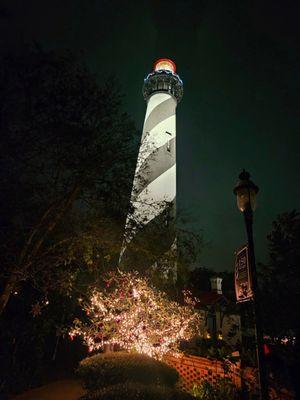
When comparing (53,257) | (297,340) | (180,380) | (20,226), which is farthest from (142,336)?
(297,340)

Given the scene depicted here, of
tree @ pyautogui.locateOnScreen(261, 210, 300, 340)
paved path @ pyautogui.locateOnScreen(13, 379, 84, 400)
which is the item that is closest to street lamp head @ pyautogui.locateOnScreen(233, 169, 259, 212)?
tree @ pyautogui.locateOnScreen(261, 210, 300, 340)

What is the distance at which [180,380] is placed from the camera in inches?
374

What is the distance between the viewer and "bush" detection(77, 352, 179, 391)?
26.4 ft

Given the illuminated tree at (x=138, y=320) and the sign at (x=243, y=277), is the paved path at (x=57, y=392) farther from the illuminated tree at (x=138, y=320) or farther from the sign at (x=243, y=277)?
the sign at (x=243, y=277)

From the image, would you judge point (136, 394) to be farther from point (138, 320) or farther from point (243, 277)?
point (138, 320)

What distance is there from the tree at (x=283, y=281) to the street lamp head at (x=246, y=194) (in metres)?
0.64

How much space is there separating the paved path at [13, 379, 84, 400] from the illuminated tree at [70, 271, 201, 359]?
52.5 inches

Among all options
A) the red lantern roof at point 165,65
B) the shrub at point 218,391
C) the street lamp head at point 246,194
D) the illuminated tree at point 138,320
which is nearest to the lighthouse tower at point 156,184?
the red lantern roof at point 165,65

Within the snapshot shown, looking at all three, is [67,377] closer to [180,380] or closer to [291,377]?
[180,380]

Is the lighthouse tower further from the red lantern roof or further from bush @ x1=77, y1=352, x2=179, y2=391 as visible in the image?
bush @ x1=77, y1=352, x2=179, y2=391

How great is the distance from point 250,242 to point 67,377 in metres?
11.1

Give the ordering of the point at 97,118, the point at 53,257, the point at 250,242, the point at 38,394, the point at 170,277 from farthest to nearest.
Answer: the point at 170,277
the point at 38,394
the point at 97,118
the point at 53,257
the point at 250,242

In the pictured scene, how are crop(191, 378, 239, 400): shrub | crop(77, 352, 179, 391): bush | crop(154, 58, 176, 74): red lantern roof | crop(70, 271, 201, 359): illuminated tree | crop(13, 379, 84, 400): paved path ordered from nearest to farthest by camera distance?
crop(191, 378, 239, 400): shrub < crop(77, 352, 179, 391): bush < crop(13, 379, 84, 400): paved path < crop(70, 271, 201, 359): illuminated tree < crop(154, 58, 176, 74): red lantern roof

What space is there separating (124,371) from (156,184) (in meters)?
12.9
